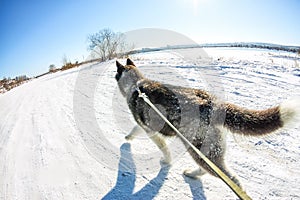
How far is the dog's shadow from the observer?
246cm

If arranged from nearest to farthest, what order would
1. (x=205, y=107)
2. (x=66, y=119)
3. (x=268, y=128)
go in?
(x=268, y=128) < (x=205, y=107) < (x=66, y=119)

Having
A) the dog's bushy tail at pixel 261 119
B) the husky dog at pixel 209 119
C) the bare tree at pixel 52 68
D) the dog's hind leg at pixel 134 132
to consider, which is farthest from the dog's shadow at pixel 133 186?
the bare tree at pixel 52 68

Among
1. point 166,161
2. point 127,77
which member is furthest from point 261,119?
point 127,77

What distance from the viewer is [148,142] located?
375 centimetres

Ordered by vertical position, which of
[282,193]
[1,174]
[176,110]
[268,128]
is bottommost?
[282,193]

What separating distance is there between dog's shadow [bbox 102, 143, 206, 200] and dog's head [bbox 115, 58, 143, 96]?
158 centimetres

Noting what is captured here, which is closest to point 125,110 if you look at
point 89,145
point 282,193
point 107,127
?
point 107,127

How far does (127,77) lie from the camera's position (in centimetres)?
429

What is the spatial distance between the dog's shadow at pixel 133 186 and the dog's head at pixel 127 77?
1583 mm

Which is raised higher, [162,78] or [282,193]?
[162,78]

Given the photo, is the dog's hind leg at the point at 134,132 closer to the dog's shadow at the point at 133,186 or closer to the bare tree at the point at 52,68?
the dog's shadow at the point at 133,186

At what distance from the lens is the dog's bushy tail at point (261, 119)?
2.09 metres

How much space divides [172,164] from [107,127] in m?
1.78

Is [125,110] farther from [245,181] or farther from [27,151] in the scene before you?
[245,181]
